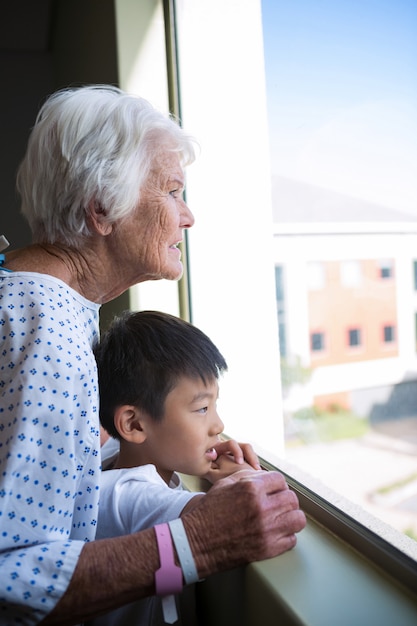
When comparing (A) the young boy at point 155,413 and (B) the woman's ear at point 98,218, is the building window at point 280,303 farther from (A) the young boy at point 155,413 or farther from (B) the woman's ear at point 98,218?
(B) the woman's ear at point 98,218

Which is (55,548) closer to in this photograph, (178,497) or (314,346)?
(178,497)

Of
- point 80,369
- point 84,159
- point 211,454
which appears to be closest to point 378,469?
point 211,454

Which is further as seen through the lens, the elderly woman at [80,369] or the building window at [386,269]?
the building window at [386,269]

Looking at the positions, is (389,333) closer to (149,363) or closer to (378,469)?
(378,469)

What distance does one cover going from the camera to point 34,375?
33.8 inches

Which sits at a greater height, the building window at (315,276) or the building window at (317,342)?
the building window at (315,276)

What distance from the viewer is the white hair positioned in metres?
1.11

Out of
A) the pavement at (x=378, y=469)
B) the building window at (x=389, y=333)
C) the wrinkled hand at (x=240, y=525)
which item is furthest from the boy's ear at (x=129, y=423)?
the building window at (x=389, y=333)

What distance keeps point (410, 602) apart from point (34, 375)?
2.00ft

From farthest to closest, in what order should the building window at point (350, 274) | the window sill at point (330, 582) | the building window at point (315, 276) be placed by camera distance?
1. the building window at point (315, 276)
2. the building window at point (350, 274)
3. the window sill at point (330, 582)

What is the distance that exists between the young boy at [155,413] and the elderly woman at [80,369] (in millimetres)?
117

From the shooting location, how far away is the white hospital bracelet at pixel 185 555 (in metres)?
0.82

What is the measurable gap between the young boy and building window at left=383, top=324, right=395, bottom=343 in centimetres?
37

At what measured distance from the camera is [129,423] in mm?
1167
